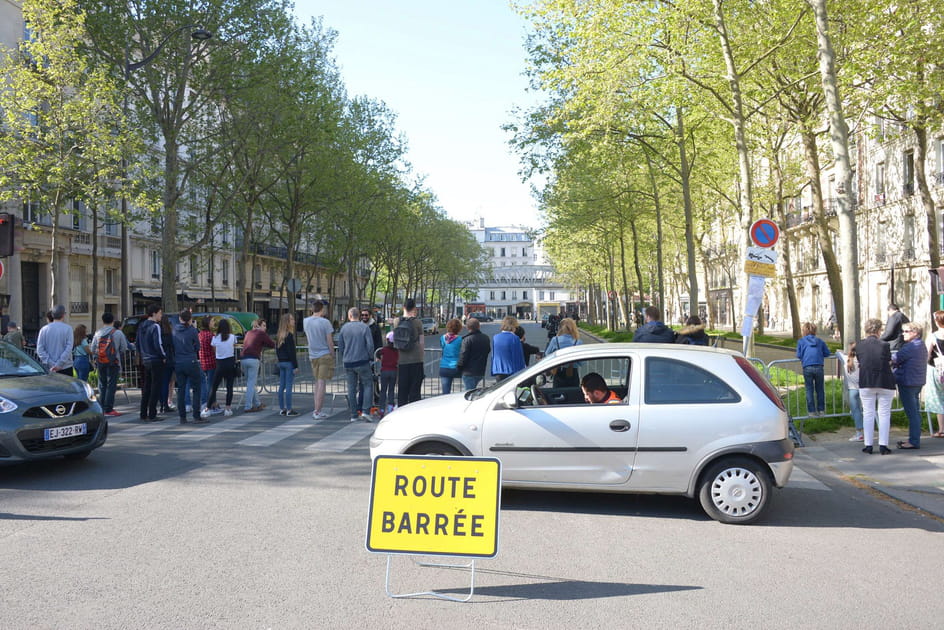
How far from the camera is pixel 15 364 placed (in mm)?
9680

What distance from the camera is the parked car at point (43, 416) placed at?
8297 millimetres

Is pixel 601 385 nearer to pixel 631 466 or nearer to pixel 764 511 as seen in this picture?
pixel 631 466

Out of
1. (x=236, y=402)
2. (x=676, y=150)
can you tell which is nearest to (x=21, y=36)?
(x=236, y=402)

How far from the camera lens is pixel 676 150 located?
26.6 meters

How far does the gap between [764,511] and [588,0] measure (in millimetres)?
12922

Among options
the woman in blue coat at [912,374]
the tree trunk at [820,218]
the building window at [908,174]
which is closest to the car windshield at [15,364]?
the woman in blue coat at [912,374]

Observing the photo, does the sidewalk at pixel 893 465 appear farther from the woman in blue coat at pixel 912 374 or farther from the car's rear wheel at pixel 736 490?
the car's rear wheel at pixel 736 490

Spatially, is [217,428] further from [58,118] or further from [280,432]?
[58,118]

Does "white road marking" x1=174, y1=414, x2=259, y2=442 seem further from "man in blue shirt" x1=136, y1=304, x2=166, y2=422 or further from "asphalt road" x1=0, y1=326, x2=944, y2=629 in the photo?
"asphalt road" x1=0, y1=326, x2=944, y2=629

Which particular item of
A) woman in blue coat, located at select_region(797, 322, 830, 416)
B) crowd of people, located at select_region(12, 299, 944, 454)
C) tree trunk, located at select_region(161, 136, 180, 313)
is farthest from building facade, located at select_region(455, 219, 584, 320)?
woman in blue coat, located at select_region(797, 322, 830, 416)

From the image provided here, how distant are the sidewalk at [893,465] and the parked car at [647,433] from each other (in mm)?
2070

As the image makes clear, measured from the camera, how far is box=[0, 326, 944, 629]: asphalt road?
4.64 m

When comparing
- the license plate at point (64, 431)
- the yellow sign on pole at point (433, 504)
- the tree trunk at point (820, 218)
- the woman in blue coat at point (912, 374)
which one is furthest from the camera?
the tree trunk at point (820, 218)

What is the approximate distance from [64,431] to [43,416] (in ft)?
0.91
